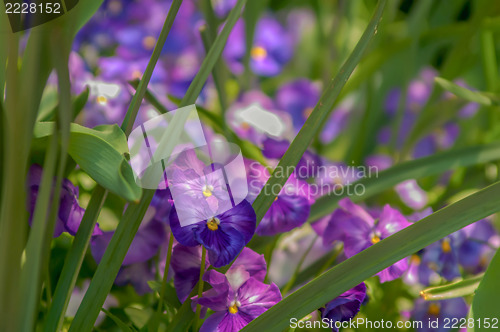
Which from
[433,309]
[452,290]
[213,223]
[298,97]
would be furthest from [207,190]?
[298,97]

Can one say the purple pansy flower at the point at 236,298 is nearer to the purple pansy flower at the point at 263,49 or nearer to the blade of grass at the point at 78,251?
the blade of grass at the point at 78,251

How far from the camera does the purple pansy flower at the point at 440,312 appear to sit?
707 millimetres

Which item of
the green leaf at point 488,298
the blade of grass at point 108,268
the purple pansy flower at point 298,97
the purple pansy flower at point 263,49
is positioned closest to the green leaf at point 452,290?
the green leaf at point 488,298

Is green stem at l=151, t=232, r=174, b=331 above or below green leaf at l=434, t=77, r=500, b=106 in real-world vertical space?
below

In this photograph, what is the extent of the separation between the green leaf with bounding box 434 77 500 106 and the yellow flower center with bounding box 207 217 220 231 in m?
0.34

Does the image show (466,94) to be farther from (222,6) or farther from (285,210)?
(222,6)

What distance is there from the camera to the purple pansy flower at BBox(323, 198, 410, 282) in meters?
0.64

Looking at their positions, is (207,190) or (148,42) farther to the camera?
(148,42)

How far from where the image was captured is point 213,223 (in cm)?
53

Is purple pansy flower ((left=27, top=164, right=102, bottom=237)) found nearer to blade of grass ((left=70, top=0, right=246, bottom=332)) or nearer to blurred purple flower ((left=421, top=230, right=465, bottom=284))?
blade of grass ((left=70, top=0, right=246, bottom=332))

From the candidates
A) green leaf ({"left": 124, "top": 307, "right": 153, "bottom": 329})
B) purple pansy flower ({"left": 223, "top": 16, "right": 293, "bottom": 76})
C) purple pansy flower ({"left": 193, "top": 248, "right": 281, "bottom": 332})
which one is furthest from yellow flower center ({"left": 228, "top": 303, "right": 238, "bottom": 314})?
purple pansy flower ({"left": 223, "top": 16, "right": 293, "bottom": 76})

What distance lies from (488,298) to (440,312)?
8.6 inches

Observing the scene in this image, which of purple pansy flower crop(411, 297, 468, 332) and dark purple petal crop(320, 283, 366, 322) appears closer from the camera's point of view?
dark purple petal crop(320, 283, 366, 322)

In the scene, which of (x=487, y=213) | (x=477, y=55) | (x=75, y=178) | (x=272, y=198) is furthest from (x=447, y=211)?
(x=477, y=55)
